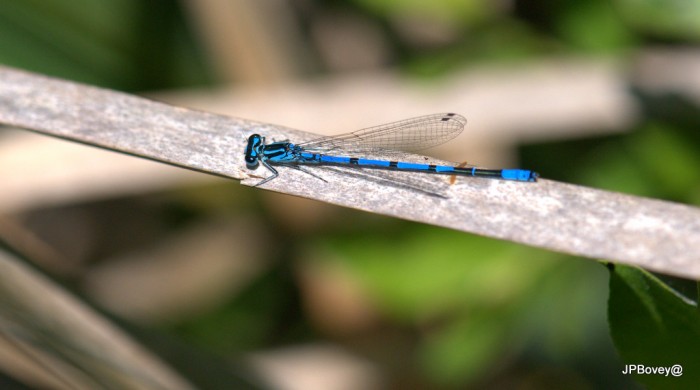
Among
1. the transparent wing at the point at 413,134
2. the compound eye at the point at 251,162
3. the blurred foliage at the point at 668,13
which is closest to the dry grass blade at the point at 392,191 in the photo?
the compound eye at the point at 251,162

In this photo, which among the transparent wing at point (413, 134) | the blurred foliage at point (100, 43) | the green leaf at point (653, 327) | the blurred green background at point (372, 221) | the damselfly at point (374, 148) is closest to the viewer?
the green leaf at point (653, 327)

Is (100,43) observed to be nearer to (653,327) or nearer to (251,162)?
(251,162)

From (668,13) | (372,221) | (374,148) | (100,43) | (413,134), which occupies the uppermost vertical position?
(668,13)

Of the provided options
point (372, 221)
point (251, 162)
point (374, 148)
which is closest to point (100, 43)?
point (372, 221)

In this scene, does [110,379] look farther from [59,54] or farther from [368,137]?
[59,54]

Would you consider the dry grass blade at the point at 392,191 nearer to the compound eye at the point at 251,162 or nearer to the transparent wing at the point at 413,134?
the compound eye at the point at 251,162

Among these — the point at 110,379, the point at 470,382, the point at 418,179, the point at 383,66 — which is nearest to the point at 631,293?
the point at 418,179
